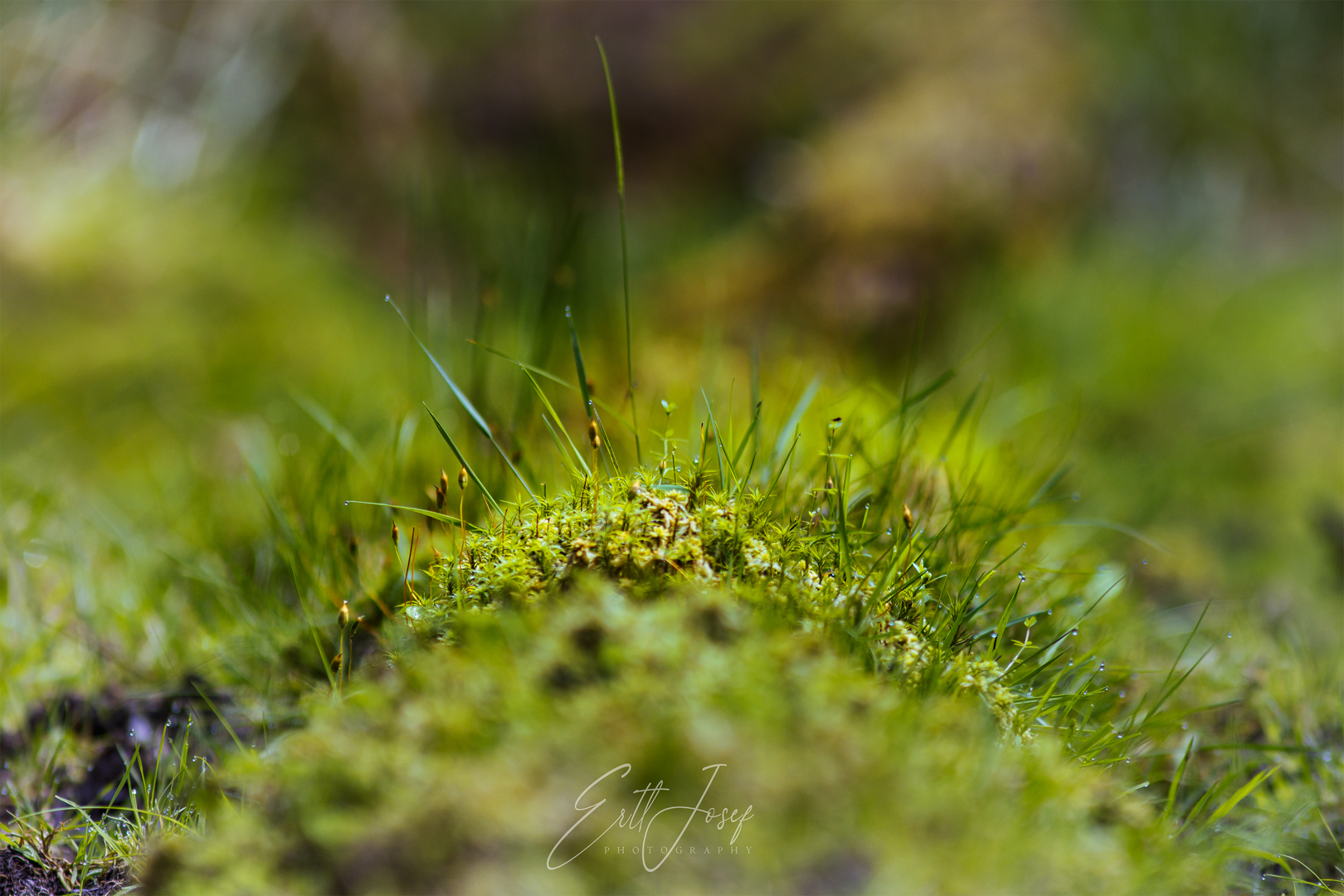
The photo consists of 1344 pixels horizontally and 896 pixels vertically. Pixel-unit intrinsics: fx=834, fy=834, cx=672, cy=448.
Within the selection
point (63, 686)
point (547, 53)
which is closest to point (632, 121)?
point (547, 53)

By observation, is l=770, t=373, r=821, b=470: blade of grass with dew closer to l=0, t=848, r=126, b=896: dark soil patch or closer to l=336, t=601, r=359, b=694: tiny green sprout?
l=336, t=601, r=359, b=694: tiny green sprout

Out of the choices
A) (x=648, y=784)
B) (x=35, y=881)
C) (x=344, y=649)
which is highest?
(x=648, y=784)

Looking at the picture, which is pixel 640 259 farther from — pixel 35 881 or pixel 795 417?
pixel 35 881

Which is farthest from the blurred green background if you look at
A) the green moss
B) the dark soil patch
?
the green moss

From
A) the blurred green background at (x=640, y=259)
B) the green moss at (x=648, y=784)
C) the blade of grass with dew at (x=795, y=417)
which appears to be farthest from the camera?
the blurred green background at (x=640, y=259)

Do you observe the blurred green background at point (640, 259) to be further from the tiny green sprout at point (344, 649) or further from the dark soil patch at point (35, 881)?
the dark soil patch at point (35, 881)

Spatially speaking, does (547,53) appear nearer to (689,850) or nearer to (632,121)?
(632,121)

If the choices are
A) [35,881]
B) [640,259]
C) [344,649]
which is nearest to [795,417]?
[344,649]

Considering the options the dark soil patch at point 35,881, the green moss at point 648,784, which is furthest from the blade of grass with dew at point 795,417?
the dark soil patch at point 35,881
